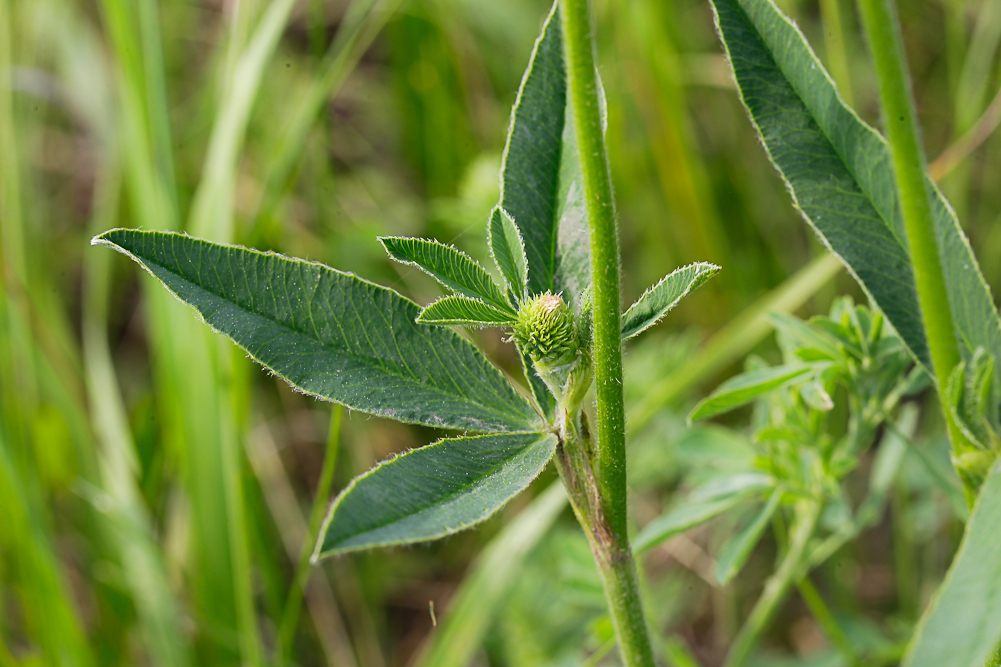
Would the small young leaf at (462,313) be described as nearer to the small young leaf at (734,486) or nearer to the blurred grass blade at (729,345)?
the small young leaf at (734,486)

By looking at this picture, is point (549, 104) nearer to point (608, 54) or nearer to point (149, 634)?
point (149, 634)

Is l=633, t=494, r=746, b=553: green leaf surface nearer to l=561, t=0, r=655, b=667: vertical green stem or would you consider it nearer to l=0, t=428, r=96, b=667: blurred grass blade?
l=561, t=0, r=655, b=667: vertical green stem

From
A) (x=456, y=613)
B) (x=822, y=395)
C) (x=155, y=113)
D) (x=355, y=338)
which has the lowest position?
(x=456, y=613)

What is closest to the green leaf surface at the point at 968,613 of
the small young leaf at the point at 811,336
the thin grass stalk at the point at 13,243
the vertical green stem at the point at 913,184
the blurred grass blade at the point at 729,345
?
the vertical green stem at the point at 913,184

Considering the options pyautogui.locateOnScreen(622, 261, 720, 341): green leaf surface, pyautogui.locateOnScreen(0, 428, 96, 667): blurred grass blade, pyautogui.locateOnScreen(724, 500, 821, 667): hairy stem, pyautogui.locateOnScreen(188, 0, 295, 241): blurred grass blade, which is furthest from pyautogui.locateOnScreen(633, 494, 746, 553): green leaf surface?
pyautogui.locateOnScreen(0, 428, 96, 667): blurred grass blade

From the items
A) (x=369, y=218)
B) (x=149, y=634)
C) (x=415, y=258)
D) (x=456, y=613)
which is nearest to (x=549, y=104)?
(x=415, y=258)

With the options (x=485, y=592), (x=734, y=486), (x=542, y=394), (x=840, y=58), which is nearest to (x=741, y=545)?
(x=734, y=486)

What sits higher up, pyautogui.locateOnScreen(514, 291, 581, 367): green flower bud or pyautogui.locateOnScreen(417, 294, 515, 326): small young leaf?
pyautogui.locateOnScreen(417, 294, 515, 326): small young leaf
